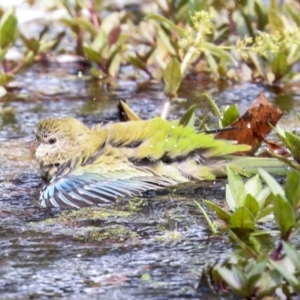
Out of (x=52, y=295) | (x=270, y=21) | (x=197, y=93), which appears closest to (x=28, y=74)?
(x=197, y=93)

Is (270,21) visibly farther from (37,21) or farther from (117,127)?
(37,21)

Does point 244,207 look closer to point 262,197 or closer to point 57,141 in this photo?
point 262,197

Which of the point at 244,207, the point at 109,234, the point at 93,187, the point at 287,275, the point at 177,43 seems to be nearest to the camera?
the point at 287,275

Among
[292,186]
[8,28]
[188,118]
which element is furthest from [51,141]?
[292,186]

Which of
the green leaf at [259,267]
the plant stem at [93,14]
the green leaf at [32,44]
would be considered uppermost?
the green leaf at [259,267]

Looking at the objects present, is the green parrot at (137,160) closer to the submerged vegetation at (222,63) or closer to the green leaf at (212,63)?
the submerged vegetation at (222,63)

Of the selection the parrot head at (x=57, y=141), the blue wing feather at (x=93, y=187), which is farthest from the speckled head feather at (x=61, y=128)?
the blue wing feather at (x=93, y=187)
